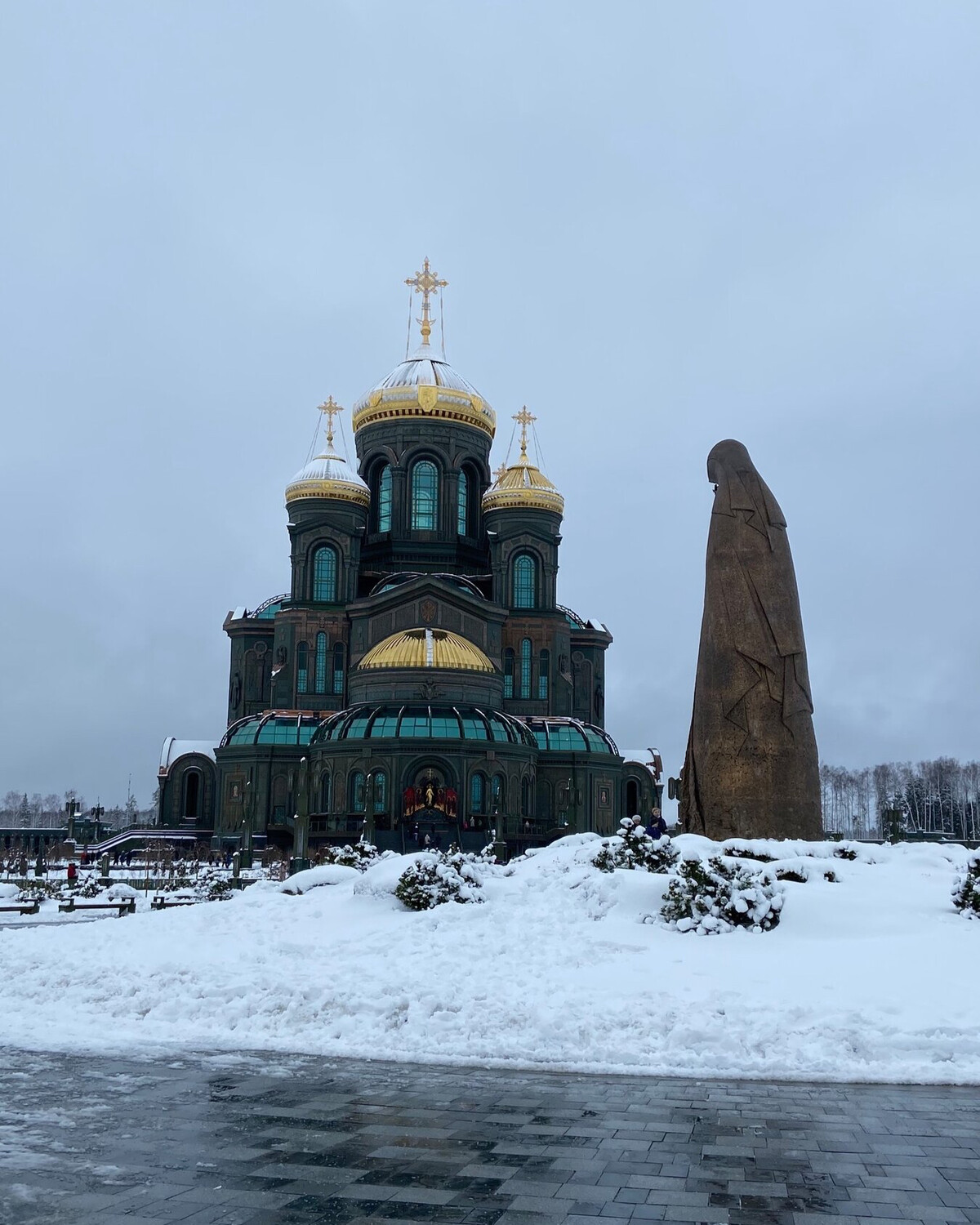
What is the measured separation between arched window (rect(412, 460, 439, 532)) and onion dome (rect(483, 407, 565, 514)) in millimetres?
2960

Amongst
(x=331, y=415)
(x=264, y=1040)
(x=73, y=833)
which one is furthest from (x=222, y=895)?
(x=331, y=415)

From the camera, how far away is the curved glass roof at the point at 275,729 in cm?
5744

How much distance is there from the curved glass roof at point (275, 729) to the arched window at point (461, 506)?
15.1 meters

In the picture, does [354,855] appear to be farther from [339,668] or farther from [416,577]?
→ [339,668]

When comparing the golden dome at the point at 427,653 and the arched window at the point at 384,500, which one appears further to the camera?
the arched window at the point at 384,500

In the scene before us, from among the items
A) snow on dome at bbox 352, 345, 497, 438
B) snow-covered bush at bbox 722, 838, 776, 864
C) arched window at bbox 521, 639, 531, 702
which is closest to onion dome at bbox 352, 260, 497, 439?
snow on dome at bbox 352, 345, 497, 438

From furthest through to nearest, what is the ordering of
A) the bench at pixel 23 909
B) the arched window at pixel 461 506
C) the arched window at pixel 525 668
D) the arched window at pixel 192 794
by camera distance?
the arched window at pixel 461 506
the arched window at pixel 525 668
the arched window at pixel 192 794
the bench at pixel 23 909

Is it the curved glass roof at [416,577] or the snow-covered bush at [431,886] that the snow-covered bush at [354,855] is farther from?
the curved glass roof at [416,577]

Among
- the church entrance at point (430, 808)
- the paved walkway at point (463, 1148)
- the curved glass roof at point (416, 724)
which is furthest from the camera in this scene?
the curved glass roof at point (416, 724)

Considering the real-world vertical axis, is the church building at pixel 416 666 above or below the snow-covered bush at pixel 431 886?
above

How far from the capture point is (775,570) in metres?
18.5

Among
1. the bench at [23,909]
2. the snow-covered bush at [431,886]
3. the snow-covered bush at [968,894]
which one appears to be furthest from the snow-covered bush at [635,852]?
the bench at [23,909]

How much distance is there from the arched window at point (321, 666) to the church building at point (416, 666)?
86 mm

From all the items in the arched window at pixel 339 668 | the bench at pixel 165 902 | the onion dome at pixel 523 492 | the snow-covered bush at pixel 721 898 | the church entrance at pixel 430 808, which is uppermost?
the onion dome at pixel 523 492
